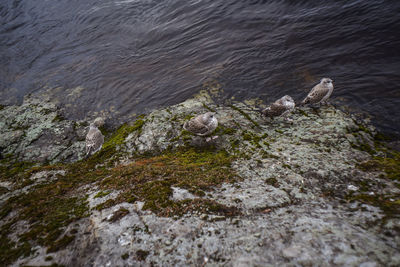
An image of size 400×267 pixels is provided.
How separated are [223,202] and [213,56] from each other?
11695mm

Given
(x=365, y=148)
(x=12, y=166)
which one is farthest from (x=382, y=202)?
(x=12, y=166)

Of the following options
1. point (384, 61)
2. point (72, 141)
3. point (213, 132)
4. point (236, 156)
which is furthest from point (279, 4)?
point (72, 141)

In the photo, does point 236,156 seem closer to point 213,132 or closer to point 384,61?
point 213,132

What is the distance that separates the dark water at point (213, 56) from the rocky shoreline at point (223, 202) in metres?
3.27

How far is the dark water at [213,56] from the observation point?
32.6 feet

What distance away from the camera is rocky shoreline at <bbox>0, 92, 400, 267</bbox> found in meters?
2.77

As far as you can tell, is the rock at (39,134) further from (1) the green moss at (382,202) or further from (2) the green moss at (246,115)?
(1) the green moss at (382,202)

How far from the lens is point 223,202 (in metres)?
3.74

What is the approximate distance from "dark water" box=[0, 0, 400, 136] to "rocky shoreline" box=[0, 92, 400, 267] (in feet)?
10.7

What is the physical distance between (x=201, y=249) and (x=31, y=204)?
12.2 ft

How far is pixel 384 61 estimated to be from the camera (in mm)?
9773

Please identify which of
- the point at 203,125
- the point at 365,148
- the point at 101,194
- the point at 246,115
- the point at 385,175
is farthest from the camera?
the point at 246,115

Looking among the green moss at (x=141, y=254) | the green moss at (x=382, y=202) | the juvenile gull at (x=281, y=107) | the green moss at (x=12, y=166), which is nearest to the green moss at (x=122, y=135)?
the green moss at (x=12, y=166)

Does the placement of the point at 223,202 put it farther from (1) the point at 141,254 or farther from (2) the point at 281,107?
(2) the point at 281,107
